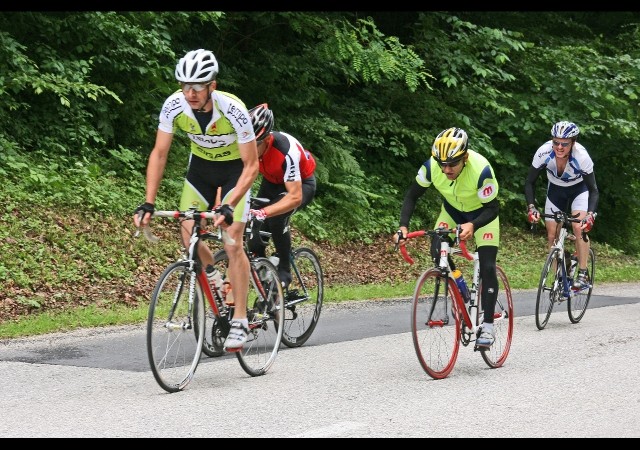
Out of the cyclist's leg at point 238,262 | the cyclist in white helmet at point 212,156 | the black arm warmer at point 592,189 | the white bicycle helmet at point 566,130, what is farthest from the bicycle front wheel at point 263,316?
the black arm warmer at point 592,189

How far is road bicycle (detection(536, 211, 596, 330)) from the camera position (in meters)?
11.7

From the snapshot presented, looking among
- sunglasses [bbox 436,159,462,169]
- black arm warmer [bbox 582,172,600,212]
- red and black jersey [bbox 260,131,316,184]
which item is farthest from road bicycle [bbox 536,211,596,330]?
red and black jersey [bbox 260,131,316,184]

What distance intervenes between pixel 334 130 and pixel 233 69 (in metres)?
2.11

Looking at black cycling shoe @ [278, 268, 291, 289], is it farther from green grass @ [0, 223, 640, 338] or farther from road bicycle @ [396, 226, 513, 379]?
green grass @ [0, 223, 640, 338]

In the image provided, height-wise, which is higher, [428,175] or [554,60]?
[554,60]

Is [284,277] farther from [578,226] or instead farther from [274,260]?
[578,226]

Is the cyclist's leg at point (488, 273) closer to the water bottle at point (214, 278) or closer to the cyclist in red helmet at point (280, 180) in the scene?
the cyclist in red helmet at point (280, 180)

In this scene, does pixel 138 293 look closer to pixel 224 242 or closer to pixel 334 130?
pixel 224 242

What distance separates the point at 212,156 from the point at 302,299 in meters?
2.02

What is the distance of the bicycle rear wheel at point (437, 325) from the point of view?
8102 millimetres

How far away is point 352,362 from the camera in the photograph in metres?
8.78

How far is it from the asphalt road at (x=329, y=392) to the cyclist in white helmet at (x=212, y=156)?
84 cm
